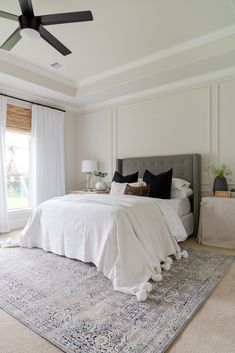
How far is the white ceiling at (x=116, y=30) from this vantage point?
260 centimetres

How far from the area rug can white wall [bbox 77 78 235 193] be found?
1.93 m

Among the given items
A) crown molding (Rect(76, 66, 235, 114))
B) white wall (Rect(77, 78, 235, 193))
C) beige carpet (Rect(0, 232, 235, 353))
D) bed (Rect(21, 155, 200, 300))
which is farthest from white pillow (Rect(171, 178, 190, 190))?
beige carpet (Rect(0, 232, 235, 353))

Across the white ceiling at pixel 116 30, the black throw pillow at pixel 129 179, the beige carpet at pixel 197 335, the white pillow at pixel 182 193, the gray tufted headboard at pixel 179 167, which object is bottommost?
the beige carpet at pixel 197 335

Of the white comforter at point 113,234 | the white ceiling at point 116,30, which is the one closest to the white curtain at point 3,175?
the white ceiling at point 116,30

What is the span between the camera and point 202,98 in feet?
13.1

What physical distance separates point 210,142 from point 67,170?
325 cm

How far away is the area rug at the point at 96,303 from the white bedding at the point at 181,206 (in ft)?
2.68

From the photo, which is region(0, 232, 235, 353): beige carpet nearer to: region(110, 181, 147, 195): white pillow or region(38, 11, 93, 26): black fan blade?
region(110, 181, 147, 195): white pillow

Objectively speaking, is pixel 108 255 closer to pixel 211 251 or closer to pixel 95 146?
pixel 211 251

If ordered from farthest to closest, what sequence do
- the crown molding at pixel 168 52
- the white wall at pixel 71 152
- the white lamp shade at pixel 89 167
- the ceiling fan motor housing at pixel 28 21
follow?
1. the white wall at pixel 71 152
2. the white lamp shade at pixel 89 167
3. the crown molding at pixel 168 52
4. the ceiling fan motor housing at pixel 28 21

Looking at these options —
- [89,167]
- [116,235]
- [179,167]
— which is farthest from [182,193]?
[89,167]

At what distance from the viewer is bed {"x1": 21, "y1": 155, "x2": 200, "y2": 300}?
2.28 meters

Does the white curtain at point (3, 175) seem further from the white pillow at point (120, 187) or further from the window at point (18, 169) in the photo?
the white pillow at point (120, 187)

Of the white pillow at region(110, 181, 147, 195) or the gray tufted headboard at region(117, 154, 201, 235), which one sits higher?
the gray tufted headboard at region(117, 154, 201, 235)
